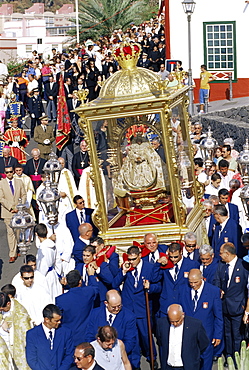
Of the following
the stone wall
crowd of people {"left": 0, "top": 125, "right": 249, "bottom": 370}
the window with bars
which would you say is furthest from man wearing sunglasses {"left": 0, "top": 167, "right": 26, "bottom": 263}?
the window with bars

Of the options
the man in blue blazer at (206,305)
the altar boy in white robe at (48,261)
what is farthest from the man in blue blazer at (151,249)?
the altar boy in white robe at (48,261)

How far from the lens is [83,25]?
43906 mm

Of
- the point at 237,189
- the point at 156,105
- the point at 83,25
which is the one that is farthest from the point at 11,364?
the point at 83,25

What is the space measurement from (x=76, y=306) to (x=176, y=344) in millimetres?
1247

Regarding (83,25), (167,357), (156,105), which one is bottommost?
(167,357)

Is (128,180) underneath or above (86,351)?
above

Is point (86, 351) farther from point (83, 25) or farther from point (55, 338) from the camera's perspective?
point (83, 25)

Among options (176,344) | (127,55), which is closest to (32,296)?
(176,344)

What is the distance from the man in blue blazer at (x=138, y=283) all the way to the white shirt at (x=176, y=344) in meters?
1.15

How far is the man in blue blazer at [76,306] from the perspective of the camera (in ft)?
28.3

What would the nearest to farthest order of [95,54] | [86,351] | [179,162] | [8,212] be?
[86,351], [179,162], [8,212], [95,54]

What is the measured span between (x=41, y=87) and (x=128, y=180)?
47.3 feet

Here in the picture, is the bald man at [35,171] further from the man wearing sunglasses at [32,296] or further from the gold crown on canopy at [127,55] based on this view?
the man wearing sunglasses at [32,296]

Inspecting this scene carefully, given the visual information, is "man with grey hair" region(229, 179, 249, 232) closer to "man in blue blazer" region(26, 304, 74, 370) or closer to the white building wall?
"man in blue blazer" region(26, 304, 74, 370)
